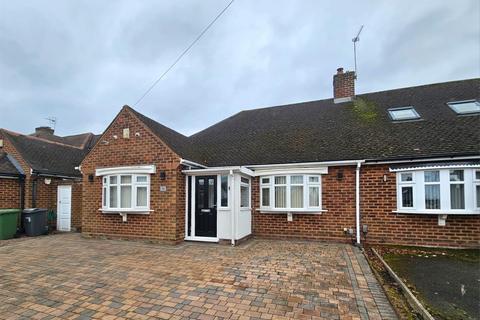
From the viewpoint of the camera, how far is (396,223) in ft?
27.5

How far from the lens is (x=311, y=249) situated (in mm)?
7793

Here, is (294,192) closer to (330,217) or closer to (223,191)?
(330,217)

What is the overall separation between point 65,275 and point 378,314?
5673 millimetres

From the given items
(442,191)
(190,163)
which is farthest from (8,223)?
(442,191)

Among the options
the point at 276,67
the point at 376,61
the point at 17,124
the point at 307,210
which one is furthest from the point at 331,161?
the point at 17,124

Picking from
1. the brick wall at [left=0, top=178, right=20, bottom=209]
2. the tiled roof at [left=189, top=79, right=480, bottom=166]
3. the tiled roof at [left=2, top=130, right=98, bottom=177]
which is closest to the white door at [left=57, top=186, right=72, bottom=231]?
the tiled roof at [left=2, top=130, right=98, bottom=177]

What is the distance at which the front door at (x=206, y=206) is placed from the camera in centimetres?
902

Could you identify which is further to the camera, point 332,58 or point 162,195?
point 332,58

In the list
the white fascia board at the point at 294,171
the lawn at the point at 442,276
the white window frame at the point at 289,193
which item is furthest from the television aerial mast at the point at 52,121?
the lawn at the point at 442,276

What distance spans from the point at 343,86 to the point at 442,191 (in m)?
7.30

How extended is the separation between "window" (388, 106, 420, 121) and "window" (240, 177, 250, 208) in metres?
6.30

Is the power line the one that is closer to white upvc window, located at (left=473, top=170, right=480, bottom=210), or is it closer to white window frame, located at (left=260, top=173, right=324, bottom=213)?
white window frame, located at (left=260, top=173, right=324, bottom=213)

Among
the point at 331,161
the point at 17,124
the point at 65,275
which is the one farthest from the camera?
the point at 17,124

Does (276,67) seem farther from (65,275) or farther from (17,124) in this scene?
(17,124)
